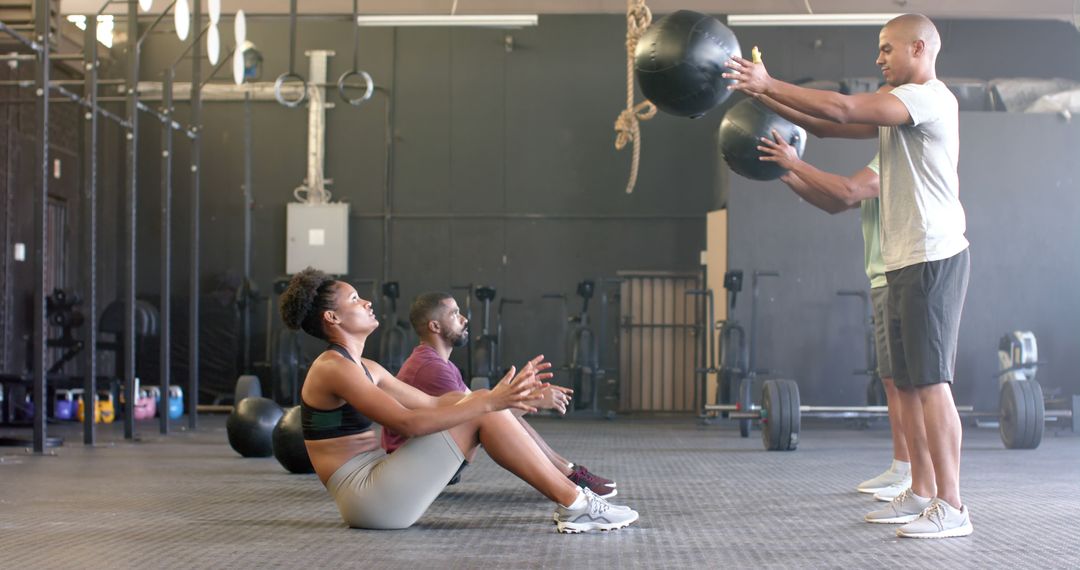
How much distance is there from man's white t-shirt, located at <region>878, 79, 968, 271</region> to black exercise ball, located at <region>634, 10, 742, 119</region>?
51 cm

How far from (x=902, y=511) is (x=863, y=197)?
1.05m

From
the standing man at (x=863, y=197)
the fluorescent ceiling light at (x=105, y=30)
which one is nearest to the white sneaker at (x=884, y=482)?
the standing man at (x=863, y=197)

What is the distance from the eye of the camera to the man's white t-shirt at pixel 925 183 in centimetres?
298

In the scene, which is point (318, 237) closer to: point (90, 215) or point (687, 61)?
point (90, 215)

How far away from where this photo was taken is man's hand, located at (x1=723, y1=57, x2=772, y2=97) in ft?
9.39

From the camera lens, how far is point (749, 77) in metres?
2.87

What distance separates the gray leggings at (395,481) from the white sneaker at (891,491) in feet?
5.52

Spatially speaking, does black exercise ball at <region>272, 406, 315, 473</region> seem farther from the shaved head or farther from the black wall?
the black wall

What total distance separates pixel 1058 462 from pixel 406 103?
21.0 ft

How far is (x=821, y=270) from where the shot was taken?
874 centimetres

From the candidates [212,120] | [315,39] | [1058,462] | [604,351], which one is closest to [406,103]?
[315,39]

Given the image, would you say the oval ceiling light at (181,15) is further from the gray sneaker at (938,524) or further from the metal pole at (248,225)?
the gray sneaker at (938,524)

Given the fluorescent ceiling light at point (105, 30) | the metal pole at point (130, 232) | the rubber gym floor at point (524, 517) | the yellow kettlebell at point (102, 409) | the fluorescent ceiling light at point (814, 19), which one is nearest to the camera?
the rubber gym floor at point (524, 517)

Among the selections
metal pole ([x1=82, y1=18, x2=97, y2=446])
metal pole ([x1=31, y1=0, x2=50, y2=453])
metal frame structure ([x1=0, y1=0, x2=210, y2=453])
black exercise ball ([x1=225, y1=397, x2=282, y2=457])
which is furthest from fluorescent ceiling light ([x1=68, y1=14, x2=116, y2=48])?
black exercise ball ([x1=225, y1=397, x2=282, y2=457])
